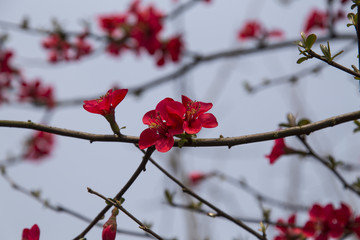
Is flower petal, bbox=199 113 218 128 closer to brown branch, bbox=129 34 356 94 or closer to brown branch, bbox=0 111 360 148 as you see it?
brown branch, bbox=0 111 360 148

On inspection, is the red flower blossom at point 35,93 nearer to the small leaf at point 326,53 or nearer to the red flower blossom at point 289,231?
the red flower blossom at point 289,231

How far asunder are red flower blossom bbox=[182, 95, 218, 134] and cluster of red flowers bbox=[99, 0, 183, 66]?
7.42ft

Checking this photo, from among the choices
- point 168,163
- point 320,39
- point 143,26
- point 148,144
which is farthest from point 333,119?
point 168,163

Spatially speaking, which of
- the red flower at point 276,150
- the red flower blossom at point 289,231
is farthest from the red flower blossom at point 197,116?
the red flower blossom at point 289,231

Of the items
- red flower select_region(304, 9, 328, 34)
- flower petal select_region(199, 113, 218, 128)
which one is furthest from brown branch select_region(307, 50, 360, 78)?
red flower select_region(304, 9, 328, 34)

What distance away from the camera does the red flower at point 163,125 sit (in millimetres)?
866

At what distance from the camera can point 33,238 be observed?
937mm

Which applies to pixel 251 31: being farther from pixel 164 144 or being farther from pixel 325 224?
pixel 164 144

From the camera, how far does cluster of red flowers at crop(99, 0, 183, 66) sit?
10.3 ft

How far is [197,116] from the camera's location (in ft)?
3.17

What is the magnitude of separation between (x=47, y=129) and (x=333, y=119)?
0.60 m

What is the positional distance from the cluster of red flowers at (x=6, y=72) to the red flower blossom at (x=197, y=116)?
2.87 metres

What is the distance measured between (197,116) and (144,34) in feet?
7.55

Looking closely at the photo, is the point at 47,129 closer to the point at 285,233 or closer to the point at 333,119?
the point at 333,119
